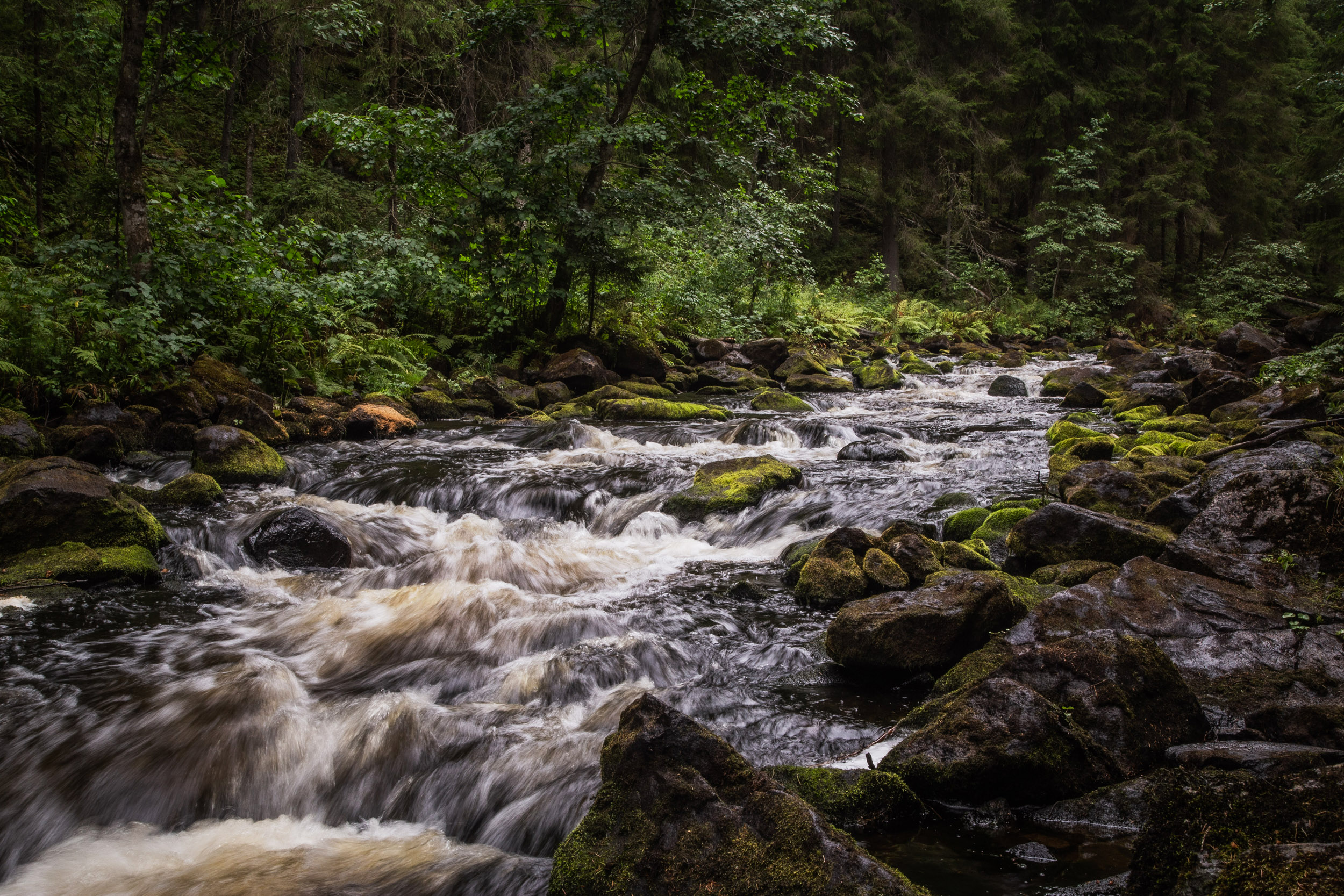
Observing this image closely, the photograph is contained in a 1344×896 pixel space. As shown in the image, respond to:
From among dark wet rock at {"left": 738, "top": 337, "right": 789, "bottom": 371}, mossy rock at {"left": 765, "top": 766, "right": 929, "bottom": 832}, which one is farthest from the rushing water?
dark wet rock at {"left": 738, "top": 337, "right": 789, "bottom": 371}

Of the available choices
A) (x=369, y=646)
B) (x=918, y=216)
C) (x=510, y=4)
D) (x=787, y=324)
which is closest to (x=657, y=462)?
(x=369, y=646)

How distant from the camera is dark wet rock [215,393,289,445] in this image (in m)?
9.65

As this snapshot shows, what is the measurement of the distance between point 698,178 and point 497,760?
1219 cm

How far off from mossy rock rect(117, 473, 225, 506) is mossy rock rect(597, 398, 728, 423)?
258 inches

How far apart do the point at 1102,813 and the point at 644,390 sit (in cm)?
1223

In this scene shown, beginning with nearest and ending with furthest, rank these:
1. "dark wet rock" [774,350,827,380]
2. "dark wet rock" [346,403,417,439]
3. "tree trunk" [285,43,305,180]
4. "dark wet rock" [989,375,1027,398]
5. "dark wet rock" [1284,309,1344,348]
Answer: "dark wet rock" [346,403,417,439]
"dark wet rock" [989,375,1027,398]
"dark wet rock" [1284,309,1344,348]
"tree trunk" [285,43,305,180]
"dark wet rock" [774,350,827,380]

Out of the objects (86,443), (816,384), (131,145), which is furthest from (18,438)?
(816,384)

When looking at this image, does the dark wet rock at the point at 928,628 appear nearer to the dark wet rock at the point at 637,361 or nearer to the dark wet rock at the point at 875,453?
the dark wet rock at the point at 875,453

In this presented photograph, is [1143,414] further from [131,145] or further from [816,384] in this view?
[131,145]

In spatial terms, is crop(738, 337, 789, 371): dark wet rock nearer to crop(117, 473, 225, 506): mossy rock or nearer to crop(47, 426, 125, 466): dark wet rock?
crop(117, 473, 225, 506): mossy rock

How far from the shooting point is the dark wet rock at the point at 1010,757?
2828 mm

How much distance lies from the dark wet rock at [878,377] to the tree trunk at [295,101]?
14.9 metres

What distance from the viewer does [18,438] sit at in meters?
7.26

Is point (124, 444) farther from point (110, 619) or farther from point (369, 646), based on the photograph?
point (369, 646)
